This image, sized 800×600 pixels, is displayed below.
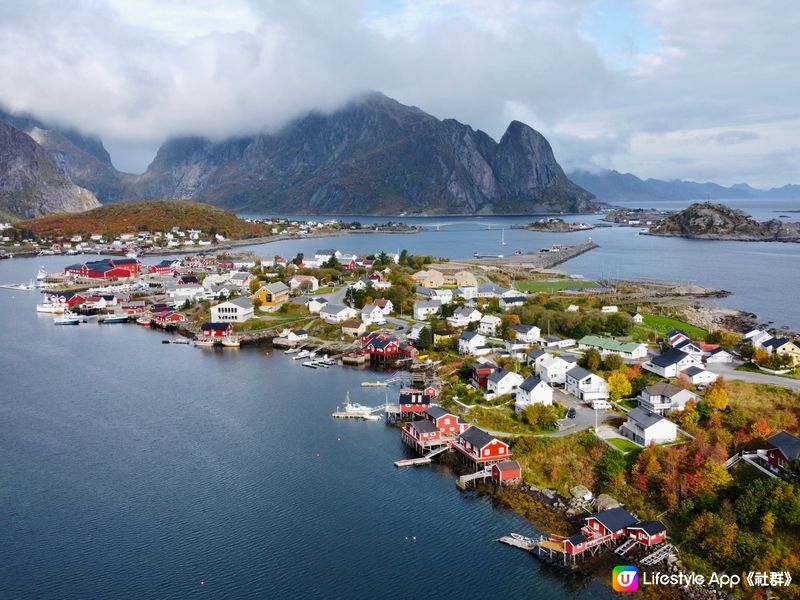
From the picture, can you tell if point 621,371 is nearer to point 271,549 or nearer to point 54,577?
point 271,549

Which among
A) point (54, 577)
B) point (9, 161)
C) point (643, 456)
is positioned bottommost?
point (54, 577)

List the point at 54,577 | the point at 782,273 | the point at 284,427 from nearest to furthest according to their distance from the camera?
1. the point at 54,577
2. the point at 284,427
3. the point at 782,273

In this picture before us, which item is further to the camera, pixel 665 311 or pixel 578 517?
pixel 665 311

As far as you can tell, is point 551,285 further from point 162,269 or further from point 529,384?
point 162,269

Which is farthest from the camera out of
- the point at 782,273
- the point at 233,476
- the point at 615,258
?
the point at 615,258

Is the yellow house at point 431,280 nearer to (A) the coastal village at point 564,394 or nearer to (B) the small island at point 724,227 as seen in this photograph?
(A) the coastal village at point 564,394

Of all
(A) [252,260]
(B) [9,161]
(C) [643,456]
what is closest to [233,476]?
(C) [643,456]

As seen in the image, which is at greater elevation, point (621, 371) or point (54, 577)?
point (621, 371)
